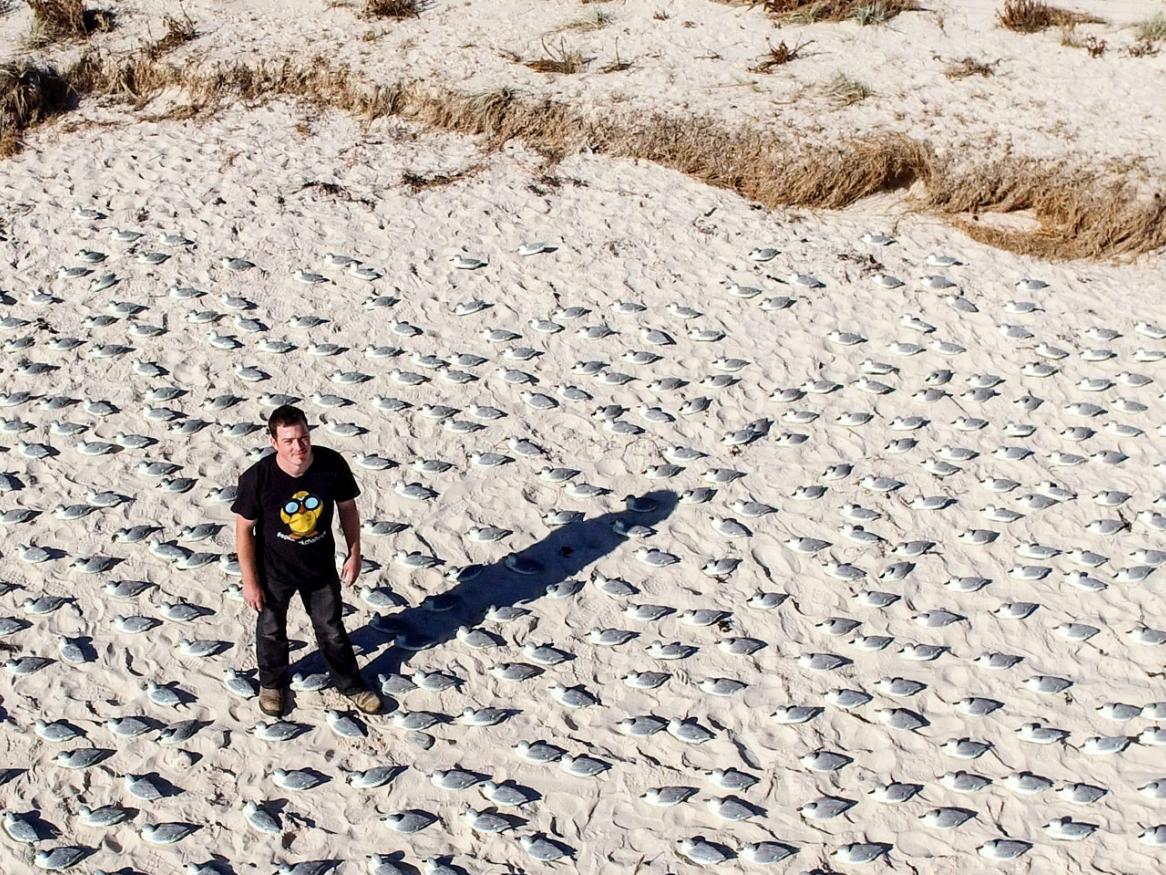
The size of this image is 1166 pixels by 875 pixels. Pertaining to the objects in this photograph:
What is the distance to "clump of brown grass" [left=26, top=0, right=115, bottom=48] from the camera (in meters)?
13.0

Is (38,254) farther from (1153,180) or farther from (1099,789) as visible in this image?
(1153,180)

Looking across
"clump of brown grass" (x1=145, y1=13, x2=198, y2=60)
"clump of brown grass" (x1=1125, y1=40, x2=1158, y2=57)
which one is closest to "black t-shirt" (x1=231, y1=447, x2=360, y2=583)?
"clump of brown grass" (x1=145, y1=13, x2=198, y2=60)

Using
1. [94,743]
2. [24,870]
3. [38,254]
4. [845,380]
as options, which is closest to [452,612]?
[94,743]

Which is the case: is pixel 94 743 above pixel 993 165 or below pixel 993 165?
below

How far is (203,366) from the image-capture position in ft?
29.7

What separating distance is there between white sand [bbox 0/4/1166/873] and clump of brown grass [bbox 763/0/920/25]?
3.27 m

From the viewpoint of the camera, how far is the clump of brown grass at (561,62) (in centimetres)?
1249

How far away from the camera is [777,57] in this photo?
12.7 metres

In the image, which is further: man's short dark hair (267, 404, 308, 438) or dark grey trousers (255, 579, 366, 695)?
dark grey trousers (255, 579, 366, 695)

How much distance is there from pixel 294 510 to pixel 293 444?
0.37 meters

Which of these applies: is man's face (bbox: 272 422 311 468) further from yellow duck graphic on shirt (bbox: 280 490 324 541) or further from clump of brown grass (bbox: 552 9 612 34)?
clump of brown grass (bbox: 552 9 612 34)

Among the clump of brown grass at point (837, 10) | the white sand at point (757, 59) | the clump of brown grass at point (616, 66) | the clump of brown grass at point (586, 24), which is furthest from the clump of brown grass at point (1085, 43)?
the clump of brown grass at point (586, 24)

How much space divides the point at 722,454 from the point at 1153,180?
18.2 ft

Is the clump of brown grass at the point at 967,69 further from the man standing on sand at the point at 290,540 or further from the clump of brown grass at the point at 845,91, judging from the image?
the man standing on sand at the point at 290,540
